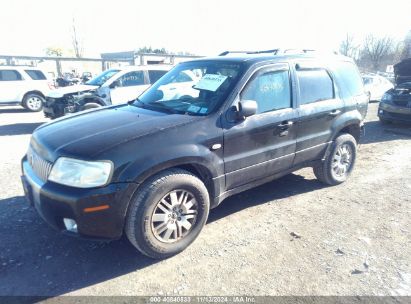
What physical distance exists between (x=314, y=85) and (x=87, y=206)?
10.4 ft

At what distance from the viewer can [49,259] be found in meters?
2.97

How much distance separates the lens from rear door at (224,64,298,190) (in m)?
3.34

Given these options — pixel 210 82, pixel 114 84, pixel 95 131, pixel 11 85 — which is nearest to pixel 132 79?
pixel 114 84

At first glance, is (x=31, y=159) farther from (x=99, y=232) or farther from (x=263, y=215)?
(x=263, y=215)

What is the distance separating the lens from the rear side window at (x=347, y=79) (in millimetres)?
4469

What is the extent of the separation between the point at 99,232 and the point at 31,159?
3.85 feet

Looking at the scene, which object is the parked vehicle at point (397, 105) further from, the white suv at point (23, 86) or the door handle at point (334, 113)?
the white suv at point (23, 86)

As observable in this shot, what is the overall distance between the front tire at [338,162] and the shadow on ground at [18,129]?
7693 mm

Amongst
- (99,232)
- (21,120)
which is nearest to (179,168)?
(99,232)

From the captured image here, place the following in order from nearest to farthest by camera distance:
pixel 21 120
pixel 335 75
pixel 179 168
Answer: pixel 179 168 < pixel 335 75 < pixel 21 120

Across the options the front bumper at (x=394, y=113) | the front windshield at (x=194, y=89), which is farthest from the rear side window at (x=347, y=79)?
the front bumper at (x=394, y=113)

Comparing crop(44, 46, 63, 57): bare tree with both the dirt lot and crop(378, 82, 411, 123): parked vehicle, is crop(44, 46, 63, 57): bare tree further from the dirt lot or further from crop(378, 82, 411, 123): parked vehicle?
the dirt lot

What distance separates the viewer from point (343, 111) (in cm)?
446

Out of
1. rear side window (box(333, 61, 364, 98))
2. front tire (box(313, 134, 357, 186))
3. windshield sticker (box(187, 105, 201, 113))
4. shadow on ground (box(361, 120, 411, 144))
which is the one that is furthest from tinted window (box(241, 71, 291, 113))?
shadow on ground (box(361, 120, 411, 144))
